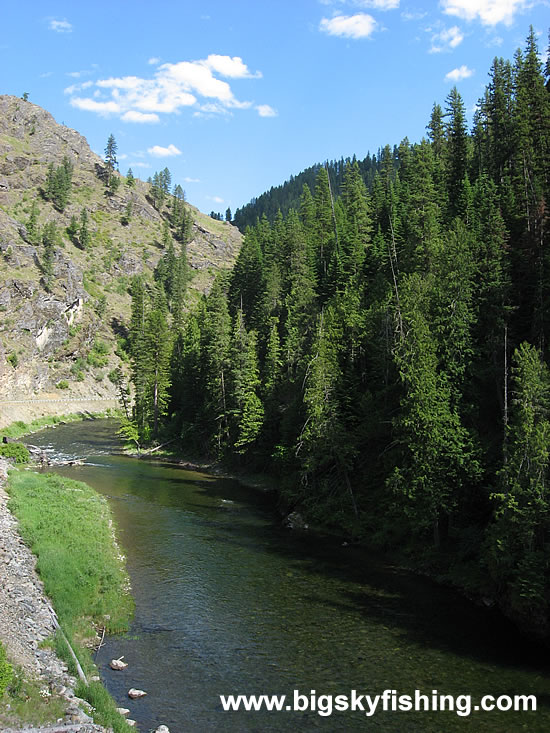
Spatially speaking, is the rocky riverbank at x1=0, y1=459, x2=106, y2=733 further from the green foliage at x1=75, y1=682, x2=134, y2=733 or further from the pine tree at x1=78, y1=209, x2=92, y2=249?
the pine tree at x1=78, y1=209, x2=92, y2=249

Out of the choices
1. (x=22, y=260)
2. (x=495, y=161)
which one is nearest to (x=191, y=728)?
(x=495, y=161)

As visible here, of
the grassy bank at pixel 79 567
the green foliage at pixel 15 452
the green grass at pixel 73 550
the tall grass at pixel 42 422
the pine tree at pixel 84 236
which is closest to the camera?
the grassy bank at pixel 79 567

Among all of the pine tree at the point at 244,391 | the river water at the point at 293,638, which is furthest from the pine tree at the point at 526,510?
the pine tree at the point at 244,391

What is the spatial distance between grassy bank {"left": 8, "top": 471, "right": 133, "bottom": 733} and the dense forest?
51.8 feet

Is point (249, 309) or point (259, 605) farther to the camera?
point (249, 309)

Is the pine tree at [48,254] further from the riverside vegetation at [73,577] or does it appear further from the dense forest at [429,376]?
the riverside vegetation at [73,577]

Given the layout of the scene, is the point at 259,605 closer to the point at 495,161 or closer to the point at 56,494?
the point at 56,494

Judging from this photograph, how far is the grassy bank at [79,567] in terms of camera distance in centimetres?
1933

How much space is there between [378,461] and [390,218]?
96.4 feet

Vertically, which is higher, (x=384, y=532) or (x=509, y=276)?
(x=509, y=276)

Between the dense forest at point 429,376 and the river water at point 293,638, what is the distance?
Answer: 341 centimetres

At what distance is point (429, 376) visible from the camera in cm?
3294

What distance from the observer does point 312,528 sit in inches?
1593

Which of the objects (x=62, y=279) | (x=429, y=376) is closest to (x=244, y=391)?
(x=429, y=376)
